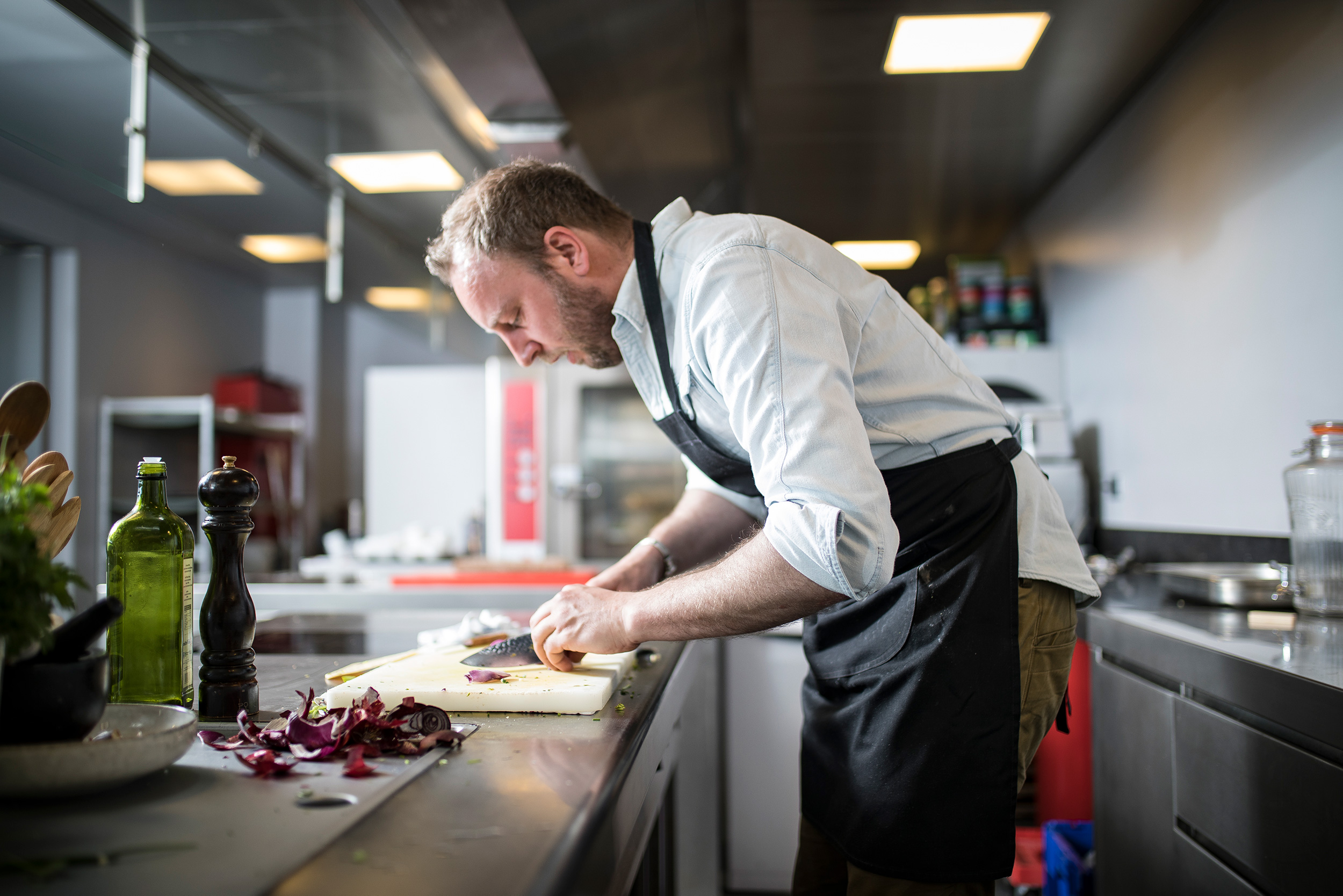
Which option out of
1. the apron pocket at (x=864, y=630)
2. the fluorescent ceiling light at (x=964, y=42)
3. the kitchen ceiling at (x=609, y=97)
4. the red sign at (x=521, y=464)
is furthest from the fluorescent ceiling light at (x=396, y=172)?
the apron pocket at (x=864, y=630)

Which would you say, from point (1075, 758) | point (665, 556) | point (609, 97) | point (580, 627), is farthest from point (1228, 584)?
point (609, 97)

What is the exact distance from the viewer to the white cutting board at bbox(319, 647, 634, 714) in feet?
3.01

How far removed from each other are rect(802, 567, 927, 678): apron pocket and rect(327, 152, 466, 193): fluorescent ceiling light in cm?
303

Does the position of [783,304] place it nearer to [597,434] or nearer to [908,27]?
[908,27]

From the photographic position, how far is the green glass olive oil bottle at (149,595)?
85 centimetres

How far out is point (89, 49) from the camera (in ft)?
8.22

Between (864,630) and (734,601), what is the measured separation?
31 centimetres

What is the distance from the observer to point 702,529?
1.44 metres

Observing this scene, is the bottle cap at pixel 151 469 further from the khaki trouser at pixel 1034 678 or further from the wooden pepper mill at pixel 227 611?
the khaki trouser at pixel 1034 678

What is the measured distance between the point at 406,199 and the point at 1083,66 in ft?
9.47

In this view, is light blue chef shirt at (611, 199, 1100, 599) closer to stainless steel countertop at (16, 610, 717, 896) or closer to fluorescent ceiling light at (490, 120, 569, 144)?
stainless steel countertop at (16, 610, 717, 896)

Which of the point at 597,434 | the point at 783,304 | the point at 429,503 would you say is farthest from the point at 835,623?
the point at 429,503

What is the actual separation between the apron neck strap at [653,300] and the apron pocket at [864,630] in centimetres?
35

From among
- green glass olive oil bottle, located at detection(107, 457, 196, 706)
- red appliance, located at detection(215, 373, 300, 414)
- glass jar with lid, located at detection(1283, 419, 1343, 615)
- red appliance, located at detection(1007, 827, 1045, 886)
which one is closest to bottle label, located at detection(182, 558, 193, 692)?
green glass olive oil bottle, located at detection(107, 457, 196, 706)
